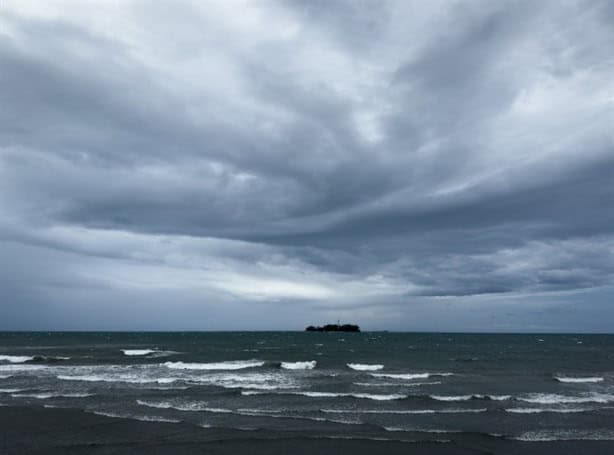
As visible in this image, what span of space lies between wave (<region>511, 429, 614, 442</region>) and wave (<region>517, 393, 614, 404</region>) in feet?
21.6

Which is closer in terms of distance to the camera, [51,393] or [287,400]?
[287,400]

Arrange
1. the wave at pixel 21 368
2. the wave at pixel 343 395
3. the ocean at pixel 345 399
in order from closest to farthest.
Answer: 1. the ocean at pixel 345 399
2. the wave at pixel 343 395
3. the wave at pixel 21 368

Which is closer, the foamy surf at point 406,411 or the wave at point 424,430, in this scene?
the wave at point 424,430

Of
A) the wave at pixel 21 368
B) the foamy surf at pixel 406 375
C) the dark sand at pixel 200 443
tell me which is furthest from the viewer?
the wave at pixel 21 368

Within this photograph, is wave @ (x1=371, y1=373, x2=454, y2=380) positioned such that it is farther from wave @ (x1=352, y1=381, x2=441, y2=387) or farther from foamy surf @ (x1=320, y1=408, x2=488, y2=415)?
foamy surf @ (x1=320, y1=408, x2=488, y2=415)

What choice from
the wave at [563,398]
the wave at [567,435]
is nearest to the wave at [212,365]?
the wave at [563,398]

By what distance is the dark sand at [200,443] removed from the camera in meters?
15.4

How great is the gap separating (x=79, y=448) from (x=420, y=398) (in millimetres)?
16967

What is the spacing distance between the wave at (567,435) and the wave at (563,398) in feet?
21.6

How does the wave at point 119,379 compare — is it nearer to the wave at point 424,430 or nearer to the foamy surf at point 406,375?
the foamy surf at point 406,375

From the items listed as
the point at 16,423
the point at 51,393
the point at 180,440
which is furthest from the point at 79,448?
the point at 51,393

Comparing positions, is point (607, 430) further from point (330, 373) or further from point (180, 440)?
point (330, 373)

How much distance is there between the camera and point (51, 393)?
26.3 m

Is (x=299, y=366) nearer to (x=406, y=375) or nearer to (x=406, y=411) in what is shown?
(x=406, y=375)
